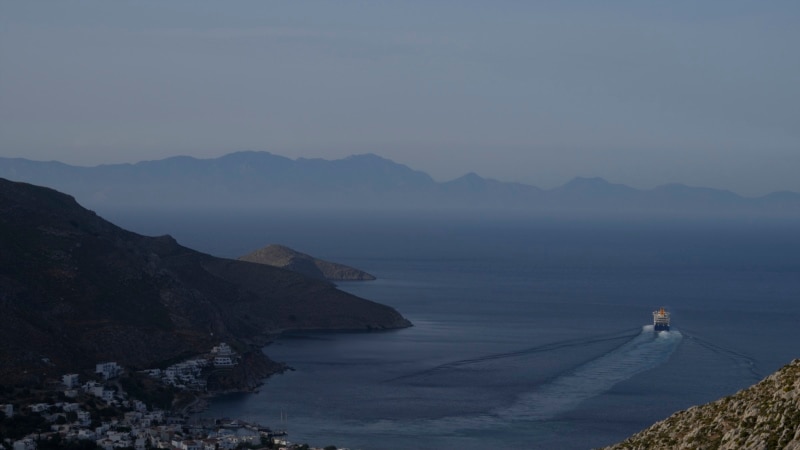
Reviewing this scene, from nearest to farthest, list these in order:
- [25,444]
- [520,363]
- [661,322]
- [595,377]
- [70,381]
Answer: [25,444] < [70,381] < [595,377] < [520,363] < [661,322]

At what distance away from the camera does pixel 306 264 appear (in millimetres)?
142875

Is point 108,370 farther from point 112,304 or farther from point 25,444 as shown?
point 25,444

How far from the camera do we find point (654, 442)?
92.0ft

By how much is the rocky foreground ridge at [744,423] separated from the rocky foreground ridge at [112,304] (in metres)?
41.1

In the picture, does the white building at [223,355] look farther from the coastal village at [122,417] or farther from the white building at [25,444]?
the white building at [25,444]

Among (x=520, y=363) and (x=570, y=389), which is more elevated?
(x=520, y=363)

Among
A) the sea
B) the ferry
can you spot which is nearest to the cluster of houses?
the sea

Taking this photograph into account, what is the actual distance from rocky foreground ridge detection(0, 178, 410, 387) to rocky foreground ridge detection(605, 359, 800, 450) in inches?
1618

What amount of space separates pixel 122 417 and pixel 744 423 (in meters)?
40.9

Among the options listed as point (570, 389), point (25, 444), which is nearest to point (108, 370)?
point (25, 444)

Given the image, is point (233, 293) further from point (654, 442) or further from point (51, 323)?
point (654, 442)

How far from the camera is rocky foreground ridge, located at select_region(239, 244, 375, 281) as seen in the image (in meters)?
141

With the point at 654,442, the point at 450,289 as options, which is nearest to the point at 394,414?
the point at 654,442

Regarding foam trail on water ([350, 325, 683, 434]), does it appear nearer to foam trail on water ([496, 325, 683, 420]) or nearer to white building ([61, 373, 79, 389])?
foam trail on water ([496, 325, 683, 420])
